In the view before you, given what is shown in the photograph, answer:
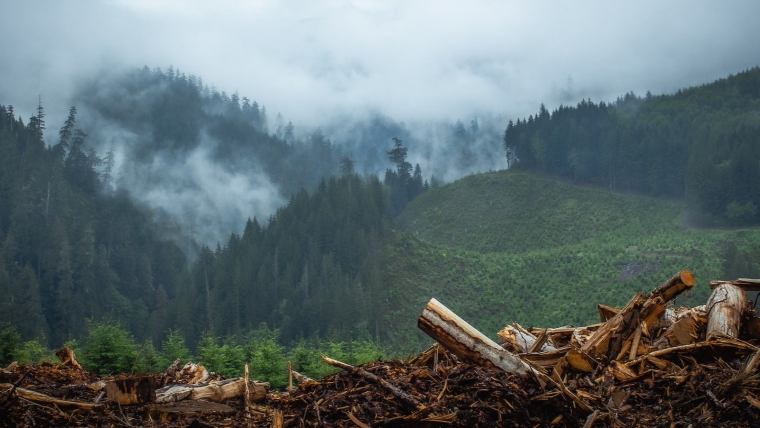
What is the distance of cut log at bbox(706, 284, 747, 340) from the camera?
7066 mm

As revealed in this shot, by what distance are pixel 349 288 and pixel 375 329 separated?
7.36 meters

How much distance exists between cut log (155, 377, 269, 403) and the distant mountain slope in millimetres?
69897

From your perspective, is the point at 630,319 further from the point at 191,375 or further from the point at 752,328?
the point at 191,375

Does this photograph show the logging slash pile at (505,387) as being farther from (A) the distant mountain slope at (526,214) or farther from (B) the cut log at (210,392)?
(A) the distant mountain slope at (526,214)

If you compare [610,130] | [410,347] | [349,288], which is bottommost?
[410,347]

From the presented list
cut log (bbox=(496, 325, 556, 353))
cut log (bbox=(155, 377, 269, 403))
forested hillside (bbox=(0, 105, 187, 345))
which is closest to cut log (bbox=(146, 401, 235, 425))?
cut log (bbox=(155, 377, 269, 403))

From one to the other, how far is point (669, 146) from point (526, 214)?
2877cm

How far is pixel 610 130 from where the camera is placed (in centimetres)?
10731

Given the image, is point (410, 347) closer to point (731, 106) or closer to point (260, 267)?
point (260, 267)

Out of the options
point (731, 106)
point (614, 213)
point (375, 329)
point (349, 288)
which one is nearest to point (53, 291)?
point (349, 288)

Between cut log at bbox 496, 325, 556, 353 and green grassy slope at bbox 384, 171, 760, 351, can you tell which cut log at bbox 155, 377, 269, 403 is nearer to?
cut log at bbox 496, 325, 556, 353

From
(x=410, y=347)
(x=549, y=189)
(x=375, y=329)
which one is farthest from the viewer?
(x=549, y=189)

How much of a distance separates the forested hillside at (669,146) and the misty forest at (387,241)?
1.10 ft

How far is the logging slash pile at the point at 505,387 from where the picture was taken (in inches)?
225
